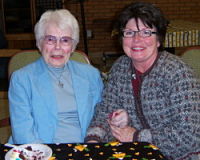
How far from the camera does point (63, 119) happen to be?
1.84m

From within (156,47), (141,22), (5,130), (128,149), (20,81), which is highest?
(141,22)

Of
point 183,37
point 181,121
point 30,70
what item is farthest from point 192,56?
point 183,37

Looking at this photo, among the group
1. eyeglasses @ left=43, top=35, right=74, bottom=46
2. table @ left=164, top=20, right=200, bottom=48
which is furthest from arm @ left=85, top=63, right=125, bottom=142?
table @ left=164, top=20, right=200, bottom=48

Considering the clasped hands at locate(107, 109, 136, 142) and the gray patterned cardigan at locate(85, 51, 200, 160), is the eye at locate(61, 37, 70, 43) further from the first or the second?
the clasped hands at locate(107, 109, 136, 142)

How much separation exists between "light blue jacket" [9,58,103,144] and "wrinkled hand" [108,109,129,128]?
0.19 m

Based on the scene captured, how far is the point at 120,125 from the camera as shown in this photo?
177 cm

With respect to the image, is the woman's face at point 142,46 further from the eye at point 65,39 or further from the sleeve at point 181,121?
the eye at point 65,39

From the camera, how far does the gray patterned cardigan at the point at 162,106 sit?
5.18ft

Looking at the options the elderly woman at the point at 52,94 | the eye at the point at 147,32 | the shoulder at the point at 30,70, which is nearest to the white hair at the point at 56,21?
the elderly woman at the point at 52,94

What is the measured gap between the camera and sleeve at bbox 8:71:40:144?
172 cm

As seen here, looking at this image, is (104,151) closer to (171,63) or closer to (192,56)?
(171,63)

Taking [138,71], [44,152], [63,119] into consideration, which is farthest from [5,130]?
[44,152]

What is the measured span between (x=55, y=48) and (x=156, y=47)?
1.80 feet

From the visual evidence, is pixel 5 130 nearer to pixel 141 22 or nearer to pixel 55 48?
pixel 55 48
